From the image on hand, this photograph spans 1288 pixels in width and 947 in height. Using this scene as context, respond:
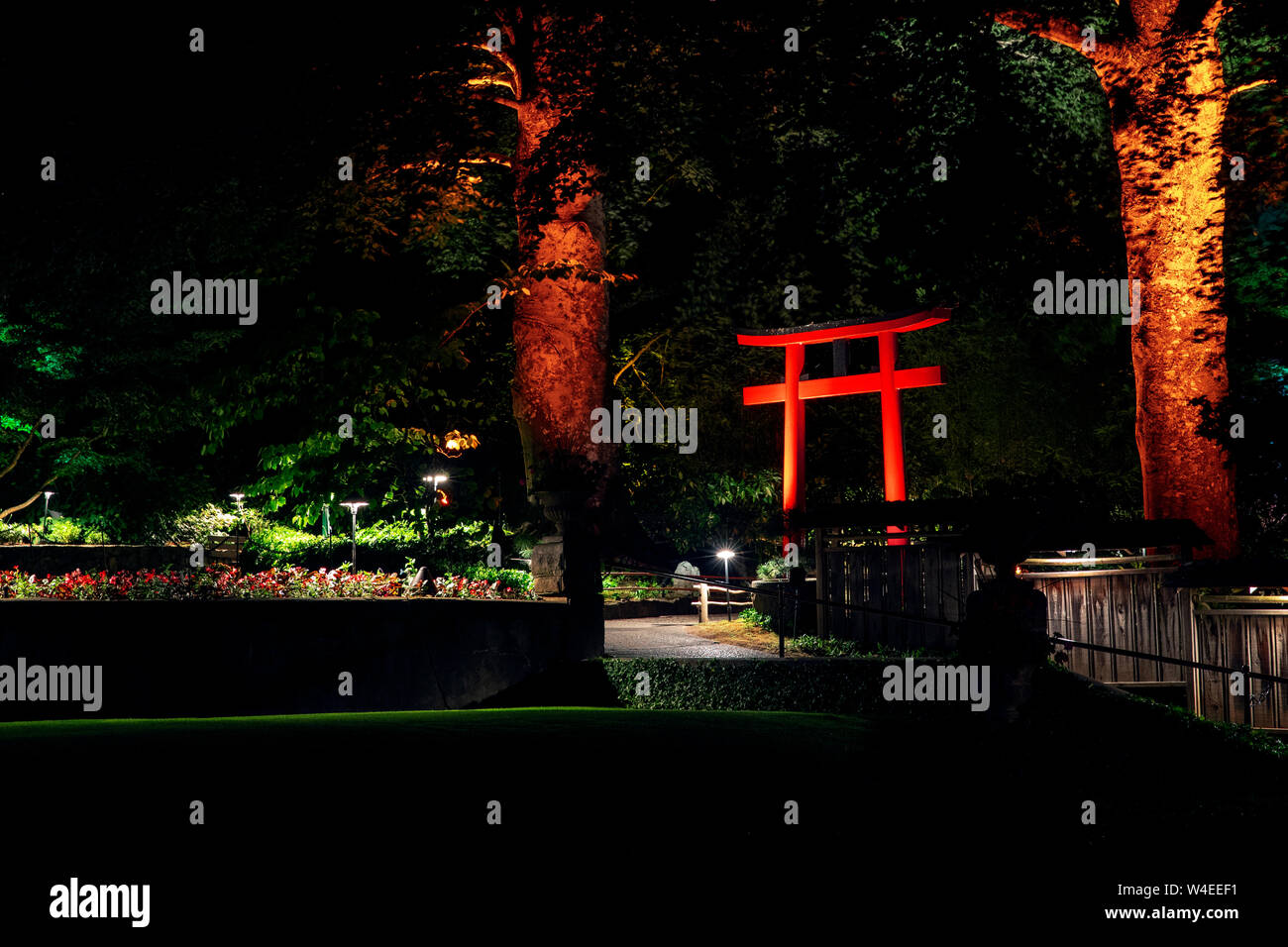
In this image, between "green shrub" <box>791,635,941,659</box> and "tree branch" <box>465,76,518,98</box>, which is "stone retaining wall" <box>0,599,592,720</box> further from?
"tree branch" <box>465,76,518,98</box>

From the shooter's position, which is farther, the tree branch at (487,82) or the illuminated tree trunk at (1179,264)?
the tree branch at (487,82)

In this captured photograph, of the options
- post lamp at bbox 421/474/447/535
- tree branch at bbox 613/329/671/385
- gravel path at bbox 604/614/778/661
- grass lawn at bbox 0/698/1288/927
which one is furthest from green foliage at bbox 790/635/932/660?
post lamp at bbox 421/474/447/535

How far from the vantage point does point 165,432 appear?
24500 millimetres

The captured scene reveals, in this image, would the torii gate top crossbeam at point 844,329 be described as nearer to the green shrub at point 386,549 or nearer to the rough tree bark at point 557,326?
the rough tree bark at point 557,326

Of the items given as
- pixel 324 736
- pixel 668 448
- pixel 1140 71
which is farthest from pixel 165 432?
pixel 1140 71

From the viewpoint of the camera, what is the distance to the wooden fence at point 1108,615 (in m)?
14.2

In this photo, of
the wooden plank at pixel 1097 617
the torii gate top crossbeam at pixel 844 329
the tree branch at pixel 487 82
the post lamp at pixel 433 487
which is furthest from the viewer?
the post lamp at pixel 433 487

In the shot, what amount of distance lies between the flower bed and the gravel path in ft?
6.71

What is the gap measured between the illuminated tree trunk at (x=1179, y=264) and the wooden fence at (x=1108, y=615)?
60.5 inches

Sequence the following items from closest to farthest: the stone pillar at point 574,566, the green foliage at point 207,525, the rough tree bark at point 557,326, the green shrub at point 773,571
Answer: the stone pillar at point 574,566
the rough tree bark at point 557,326
the green shrub at point 773,571
the green foliage at point 207,525

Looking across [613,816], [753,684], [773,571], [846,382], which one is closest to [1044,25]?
[846,382]

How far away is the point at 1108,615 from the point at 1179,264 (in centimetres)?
512

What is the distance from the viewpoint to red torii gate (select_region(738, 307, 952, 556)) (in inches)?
933

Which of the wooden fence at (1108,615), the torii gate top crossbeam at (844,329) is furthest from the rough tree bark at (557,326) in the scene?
the torii gate top crossbeam at (844,329)
